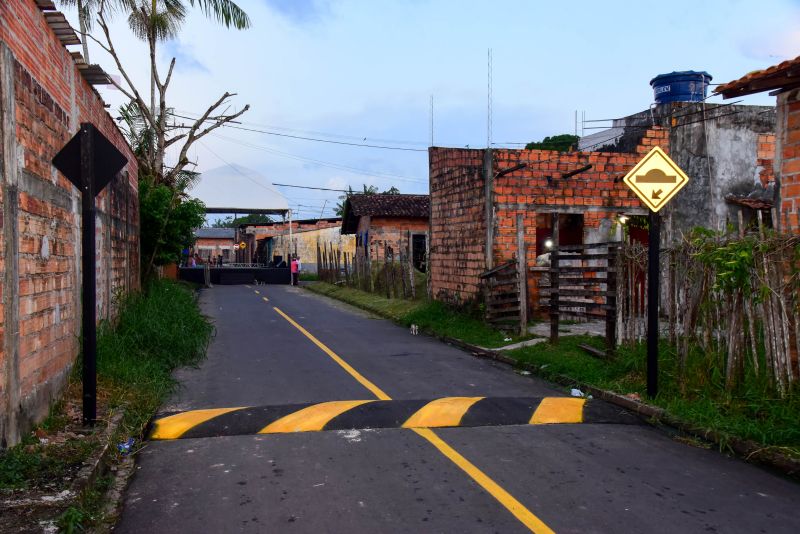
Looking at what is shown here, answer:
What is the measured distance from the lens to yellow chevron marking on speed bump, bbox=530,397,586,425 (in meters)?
7.28

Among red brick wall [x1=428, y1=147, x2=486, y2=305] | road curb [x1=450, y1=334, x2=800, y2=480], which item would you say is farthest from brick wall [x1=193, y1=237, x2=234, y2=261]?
road curb [x1=450, y1=334, x2=800, y2=480]

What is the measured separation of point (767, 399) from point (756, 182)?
39.5 feet

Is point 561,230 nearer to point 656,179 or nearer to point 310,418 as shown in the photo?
point 656,179

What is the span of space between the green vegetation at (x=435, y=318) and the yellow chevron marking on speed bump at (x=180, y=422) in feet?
21.5

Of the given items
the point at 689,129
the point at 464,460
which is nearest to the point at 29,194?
the point at 464,460

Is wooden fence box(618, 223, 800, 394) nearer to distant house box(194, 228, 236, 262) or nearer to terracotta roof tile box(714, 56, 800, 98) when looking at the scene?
terracotta roof tile box(714, 56, 800, 98)

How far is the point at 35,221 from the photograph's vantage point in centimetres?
617

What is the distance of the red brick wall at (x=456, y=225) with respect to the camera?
1571 cm

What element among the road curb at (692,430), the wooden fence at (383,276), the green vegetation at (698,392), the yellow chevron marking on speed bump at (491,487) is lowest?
the road curb at (692,430)

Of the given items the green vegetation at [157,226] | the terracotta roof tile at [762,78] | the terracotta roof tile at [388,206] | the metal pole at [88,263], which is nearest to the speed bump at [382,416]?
the metal pole at [88,263]

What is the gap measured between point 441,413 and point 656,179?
146 inches

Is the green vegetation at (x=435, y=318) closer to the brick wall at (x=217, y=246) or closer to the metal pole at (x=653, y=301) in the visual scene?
the metal pole at (x=653, y=301)

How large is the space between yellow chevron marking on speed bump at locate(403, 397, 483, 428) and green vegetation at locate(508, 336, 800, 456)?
2052 millimetres

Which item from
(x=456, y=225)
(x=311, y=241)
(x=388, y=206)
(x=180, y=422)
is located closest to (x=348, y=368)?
(x=180, y=422)
